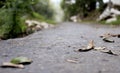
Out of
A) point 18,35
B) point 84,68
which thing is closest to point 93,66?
point 84,68

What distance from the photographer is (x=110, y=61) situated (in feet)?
13.8

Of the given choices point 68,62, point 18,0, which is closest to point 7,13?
point 18,0

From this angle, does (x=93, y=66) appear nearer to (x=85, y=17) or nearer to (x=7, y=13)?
(x=7, y=13)

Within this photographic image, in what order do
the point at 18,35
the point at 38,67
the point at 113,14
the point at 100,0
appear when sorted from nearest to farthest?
the point at 38,67
the point at 18,35
the point at 113,14
the point at 100,0

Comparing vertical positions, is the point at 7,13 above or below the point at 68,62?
above

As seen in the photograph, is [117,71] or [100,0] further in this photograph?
[100,0]

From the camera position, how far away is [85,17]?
27812 mm

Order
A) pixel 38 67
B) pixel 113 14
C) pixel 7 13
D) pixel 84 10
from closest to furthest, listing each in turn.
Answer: pixel 38 67 → pixel 7 13 → pixel 113 14 → pixel 84 10

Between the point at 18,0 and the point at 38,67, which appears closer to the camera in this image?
the point at 38,67

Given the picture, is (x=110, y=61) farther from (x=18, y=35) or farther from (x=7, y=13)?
(x=18, y=35)

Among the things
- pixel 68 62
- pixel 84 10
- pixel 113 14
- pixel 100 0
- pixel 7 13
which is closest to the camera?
pixel 68 62

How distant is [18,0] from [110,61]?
528cm

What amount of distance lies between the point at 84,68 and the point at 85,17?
79.6 feet

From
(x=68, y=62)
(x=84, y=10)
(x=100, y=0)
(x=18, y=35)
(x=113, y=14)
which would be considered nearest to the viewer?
(x=68, y=62)
